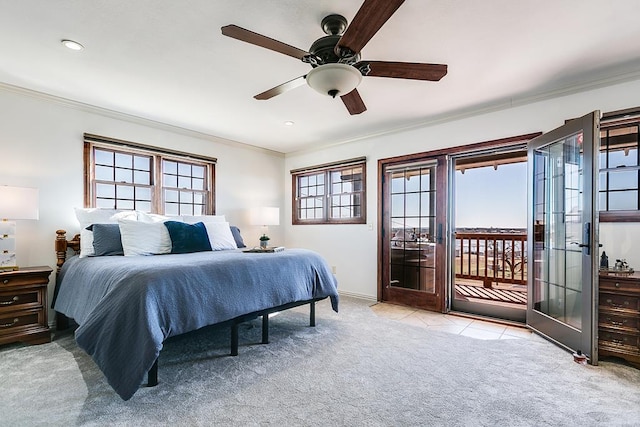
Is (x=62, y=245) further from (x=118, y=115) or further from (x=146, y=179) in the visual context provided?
(x=118, y=115)

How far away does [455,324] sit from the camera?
3477mm

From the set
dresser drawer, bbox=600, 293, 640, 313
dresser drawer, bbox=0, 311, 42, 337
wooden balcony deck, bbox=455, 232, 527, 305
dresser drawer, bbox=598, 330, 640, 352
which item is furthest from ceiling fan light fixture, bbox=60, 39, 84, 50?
wooden balcony deck, bbox=455, 232, 527, 305

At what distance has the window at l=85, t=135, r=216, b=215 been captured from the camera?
147 inches

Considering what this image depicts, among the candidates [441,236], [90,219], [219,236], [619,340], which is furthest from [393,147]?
[90,219]

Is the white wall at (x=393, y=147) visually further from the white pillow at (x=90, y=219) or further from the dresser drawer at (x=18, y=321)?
the dresser drawer at (x=18, y=321)

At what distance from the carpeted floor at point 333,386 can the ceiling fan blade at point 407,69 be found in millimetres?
2109

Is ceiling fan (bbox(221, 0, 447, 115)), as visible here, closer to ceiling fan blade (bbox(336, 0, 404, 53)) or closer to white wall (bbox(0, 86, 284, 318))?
ceiling fan blade (bbox(336, 0, 404, 53))

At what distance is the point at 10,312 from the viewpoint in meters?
2.74

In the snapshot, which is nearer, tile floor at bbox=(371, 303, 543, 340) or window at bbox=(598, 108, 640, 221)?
window at bbox=(598, 108, 640, 221)

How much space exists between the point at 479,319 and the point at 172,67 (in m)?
4.09

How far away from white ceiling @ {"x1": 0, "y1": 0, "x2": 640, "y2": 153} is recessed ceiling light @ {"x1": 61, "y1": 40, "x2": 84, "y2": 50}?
0.16 feet

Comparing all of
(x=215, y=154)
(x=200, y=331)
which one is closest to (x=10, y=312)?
(x=200, y=331)

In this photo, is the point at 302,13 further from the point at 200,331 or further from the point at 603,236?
the point at 603,236

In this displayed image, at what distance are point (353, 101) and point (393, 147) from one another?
6.85ft
